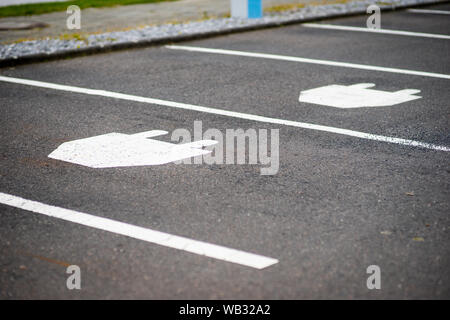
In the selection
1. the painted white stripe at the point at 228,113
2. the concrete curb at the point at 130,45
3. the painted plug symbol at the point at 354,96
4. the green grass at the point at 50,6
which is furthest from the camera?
the green grass at the point at 50,6

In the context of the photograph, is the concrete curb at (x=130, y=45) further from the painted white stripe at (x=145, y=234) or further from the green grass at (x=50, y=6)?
the painted white stripe at (x=145, y=234)

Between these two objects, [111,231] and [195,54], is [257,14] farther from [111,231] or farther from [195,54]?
[111,231]

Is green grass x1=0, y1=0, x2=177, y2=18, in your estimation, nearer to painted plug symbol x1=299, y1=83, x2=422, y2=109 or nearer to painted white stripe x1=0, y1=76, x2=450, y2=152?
painted white stripe x1=0, y1=76, x2=450, y2=152

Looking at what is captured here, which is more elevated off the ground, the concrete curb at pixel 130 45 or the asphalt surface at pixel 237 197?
the concrete curb at pixel 130 45

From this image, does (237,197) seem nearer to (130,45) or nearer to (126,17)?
(130,45)

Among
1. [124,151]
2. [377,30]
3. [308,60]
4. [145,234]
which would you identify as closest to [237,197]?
[145,234]

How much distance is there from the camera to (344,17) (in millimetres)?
13203

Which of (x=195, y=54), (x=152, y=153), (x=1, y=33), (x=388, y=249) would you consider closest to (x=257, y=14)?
(x=195, y=54)

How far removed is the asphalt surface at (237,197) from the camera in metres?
3.72

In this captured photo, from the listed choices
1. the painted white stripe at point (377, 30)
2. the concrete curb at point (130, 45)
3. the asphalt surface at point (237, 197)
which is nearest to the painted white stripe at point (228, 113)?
the asphalt surface at point (237, 197)

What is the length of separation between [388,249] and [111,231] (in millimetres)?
1731

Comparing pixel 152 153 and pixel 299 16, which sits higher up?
pixel 299 16

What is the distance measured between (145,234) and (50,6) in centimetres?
1108

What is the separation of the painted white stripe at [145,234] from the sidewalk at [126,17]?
254 inches
